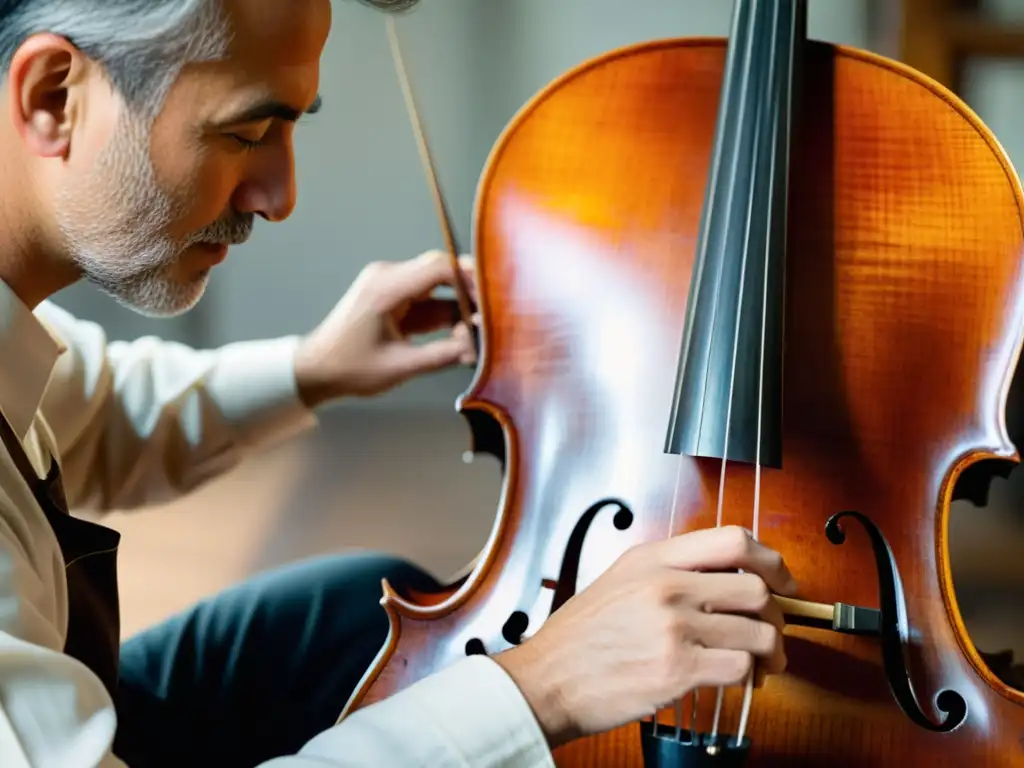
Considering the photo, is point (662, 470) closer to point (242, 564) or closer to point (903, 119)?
point (903, 119)

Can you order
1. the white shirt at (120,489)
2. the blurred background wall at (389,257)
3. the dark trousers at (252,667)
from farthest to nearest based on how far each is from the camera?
the blurred background wall at (389,257), the dark trousers at (252,667), the white shirt at (120,489)

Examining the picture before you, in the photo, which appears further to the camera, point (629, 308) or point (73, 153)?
point (629, 308)

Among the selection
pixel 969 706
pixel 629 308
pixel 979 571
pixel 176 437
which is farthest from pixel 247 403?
pixel 979 571

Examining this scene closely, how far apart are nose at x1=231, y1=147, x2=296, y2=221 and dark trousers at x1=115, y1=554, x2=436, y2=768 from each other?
0.37 metres

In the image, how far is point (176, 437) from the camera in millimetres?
917

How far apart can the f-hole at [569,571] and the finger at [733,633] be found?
0.13m

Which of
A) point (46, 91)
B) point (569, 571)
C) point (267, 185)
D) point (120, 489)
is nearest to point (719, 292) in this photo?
point (569, 571)

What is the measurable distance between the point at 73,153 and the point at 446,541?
857 mm

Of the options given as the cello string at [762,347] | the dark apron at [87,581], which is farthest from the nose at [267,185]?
the cello string at [762,347]

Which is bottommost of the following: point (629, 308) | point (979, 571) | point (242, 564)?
point (242, 564)

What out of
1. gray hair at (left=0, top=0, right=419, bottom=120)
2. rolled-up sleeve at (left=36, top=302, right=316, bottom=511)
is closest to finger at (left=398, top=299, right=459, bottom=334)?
rolled-up sleeve at (left=36, top=302, right=316, bottom=511)

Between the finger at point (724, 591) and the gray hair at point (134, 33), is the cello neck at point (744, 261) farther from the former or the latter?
the gray hair at point (134, 33)

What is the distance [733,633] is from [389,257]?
102 cm

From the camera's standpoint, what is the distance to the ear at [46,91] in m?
0.56
